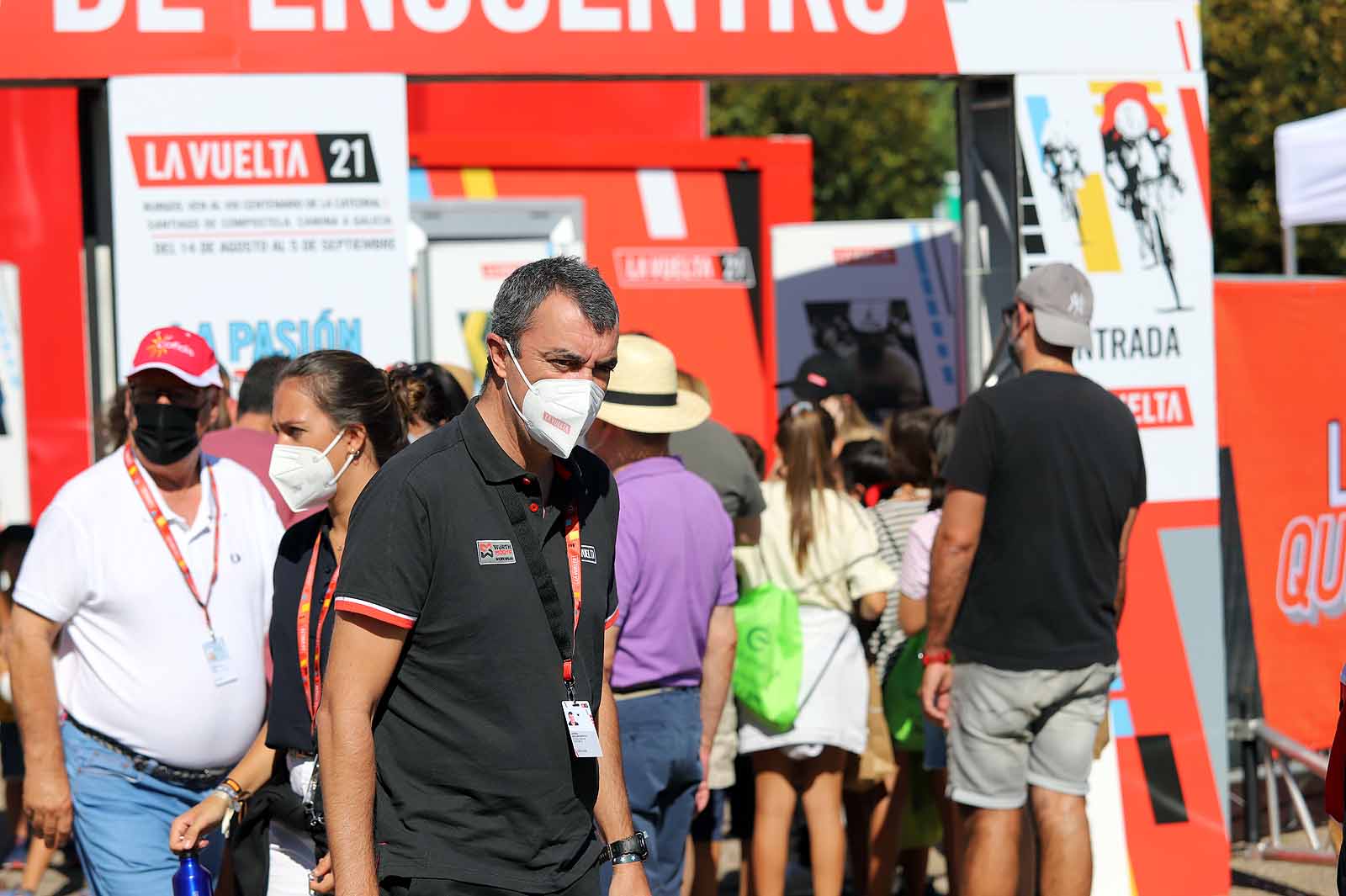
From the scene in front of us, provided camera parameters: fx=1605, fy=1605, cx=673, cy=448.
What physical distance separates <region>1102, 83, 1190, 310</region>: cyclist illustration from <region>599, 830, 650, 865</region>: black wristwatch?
3753 millimetres

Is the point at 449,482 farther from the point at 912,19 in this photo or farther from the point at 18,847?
the point at 18,847

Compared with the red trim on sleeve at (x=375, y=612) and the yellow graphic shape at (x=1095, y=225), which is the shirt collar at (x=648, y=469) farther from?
the yellow graphic shape at (x=1095, y=225)

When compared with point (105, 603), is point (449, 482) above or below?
above

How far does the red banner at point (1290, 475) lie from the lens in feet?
22.0

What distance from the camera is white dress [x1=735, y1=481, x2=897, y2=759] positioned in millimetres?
5434

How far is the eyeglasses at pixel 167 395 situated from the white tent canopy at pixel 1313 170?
5121 millimetres

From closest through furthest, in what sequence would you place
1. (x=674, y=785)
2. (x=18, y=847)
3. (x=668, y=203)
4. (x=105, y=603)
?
(x=105, y=603) → (x=674, y=785) → (x=18, y=847) → (x=668, y=203)

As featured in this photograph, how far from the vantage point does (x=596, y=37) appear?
5492 millimetres

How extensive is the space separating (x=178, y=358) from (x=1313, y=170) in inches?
212

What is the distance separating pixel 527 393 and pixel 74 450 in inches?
249

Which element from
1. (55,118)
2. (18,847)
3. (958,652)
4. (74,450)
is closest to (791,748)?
(958,652)

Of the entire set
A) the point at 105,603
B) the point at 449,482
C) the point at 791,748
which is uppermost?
the point at 449,482

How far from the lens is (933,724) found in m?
5.42

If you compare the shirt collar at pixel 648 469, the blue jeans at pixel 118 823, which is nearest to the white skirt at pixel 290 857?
the blue jeans at pixel 118 823
